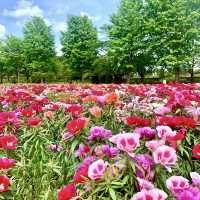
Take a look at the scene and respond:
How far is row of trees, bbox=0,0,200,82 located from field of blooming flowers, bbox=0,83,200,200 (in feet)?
125

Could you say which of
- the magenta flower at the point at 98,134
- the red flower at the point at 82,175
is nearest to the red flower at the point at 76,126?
the magenta flower at the point at 98,134

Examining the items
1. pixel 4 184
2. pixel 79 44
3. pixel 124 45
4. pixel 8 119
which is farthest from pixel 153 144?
pixel 79 44

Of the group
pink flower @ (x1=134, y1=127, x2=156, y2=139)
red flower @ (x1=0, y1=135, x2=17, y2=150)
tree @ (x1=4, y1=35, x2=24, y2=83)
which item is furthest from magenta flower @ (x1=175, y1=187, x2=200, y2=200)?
tree @ (x1=4, y1=35, x2=24, y2=83)

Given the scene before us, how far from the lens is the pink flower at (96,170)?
126 inches

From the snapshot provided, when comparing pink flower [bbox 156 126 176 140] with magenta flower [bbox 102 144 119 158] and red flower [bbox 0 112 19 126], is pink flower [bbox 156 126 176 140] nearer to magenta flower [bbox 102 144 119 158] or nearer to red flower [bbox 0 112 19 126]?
magenta flower [bbox 102 144 119 158]

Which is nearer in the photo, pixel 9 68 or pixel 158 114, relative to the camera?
pixel 158 114

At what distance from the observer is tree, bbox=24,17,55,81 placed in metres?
61.9

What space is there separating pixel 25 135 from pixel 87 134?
115 cm

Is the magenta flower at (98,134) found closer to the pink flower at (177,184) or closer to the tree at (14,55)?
the pink flower at (177,184)

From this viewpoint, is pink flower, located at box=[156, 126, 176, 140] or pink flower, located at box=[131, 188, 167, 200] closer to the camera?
pink flower, located at box=[131, 188, 167, 200]

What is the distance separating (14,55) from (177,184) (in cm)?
6640

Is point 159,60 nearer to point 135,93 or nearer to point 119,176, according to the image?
point 135,93

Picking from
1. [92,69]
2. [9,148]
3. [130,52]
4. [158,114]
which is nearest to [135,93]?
[158,114]

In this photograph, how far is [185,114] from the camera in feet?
16.9
